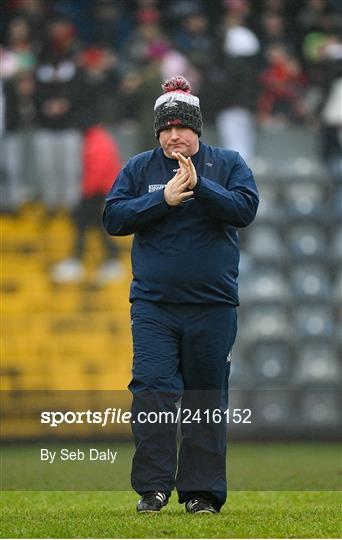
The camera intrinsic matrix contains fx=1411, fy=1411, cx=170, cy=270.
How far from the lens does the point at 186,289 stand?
20.0 ft

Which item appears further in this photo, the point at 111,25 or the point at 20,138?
the point at 111,25

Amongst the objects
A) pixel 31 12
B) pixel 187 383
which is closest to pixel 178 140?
pixel 187 383

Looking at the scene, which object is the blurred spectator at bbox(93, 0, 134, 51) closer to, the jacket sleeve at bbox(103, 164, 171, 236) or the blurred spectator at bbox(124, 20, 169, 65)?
the blurred spectator at bbox(124, 20, 169, 65)

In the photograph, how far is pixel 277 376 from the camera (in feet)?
43.2

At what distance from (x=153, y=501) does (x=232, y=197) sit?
4.37ft

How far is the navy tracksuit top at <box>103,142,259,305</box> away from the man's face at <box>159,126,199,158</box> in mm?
67

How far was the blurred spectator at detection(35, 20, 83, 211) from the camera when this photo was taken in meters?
14.0

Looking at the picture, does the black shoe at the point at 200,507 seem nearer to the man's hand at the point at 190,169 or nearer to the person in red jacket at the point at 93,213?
the man's hand at the point at 190,169

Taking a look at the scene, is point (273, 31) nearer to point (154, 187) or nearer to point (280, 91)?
point (280, 91)

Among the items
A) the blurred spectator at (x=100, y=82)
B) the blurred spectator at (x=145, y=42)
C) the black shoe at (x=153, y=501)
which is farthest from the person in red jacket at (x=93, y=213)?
the black shoe at (x=153, y=501)

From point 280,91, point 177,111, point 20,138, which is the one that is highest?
point 280,91

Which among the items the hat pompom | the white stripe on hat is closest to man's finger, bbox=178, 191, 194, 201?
the white stripe on hat

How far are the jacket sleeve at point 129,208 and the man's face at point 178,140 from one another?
0.70ft

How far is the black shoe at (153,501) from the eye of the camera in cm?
592
